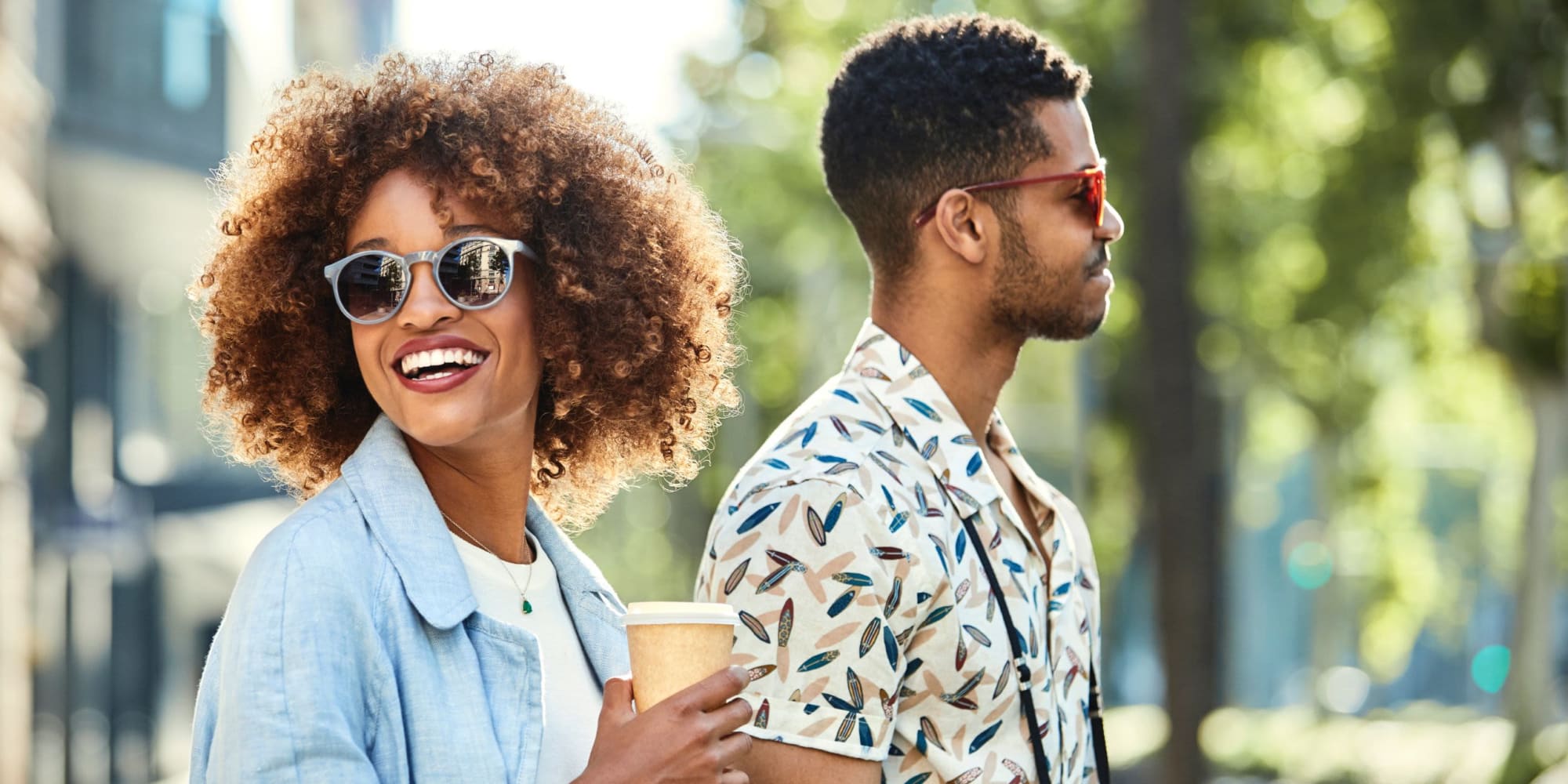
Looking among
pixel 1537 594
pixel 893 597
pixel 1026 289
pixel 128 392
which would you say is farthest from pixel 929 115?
pixel 1537 594

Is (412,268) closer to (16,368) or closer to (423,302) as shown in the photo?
(423,302)

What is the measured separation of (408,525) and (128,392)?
13970mm

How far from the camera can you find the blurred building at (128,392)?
12.3 meters

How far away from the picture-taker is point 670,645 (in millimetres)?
2350

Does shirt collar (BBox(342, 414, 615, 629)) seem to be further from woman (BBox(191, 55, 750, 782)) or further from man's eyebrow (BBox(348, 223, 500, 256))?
man's eyebrow (BBox(348, 223, 500, 256))

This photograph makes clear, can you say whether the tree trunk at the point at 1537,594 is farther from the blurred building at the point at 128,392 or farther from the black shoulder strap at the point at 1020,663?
the black shoulder strap at the point at 1020,663

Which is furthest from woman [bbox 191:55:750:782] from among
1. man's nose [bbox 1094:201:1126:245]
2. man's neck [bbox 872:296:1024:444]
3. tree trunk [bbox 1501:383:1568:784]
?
tree trunk [bbox 1501:383:1568:784]

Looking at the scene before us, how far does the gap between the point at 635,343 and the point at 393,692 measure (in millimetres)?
908

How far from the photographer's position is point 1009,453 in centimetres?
388

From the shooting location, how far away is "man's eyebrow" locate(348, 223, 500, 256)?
2650mm

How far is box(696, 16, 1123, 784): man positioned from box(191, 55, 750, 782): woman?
1.01 ft

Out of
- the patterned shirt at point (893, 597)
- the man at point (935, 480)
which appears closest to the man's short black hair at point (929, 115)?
the man at point (935, 480)

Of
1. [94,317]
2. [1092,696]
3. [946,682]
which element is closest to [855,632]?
[946,682]

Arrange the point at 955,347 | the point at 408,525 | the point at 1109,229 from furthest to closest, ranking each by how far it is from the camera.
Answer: the point at 1109,229
the point at 955,347
the point at 408,525
